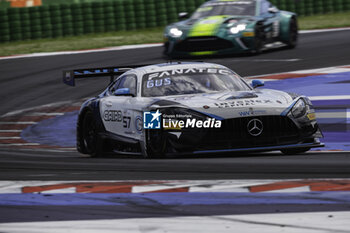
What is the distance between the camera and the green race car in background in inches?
682

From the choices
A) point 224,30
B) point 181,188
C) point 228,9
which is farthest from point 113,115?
point 228,9

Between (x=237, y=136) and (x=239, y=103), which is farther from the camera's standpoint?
(x=239, y=103)

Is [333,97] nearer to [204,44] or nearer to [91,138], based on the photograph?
[91,138]

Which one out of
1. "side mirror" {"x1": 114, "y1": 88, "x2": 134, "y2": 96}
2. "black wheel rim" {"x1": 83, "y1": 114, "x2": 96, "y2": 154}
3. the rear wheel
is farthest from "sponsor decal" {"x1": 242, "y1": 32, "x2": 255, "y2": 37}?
"side mirror" {"x1": 114, "y1": 88, "x2": 134, "y2": 96}

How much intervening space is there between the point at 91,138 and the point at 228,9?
889cm

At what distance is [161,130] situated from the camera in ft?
26.7

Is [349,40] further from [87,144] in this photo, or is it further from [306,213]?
[306,213]

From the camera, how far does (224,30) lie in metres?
17.2

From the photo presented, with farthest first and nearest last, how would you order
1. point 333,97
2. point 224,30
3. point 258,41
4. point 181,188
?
point 258,41, point 224,30, point 333,97, point 181,188

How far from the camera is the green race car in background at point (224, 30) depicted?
17312mm

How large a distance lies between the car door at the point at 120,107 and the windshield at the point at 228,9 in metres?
8.52

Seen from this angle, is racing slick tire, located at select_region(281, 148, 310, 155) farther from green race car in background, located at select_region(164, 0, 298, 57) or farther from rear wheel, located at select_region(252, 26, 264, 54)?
rear wheel, located at select_region(252, 26, 264, 54)

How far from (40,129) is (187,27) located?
546 centimetres

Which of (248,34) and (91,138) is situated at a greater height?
(91,138)
